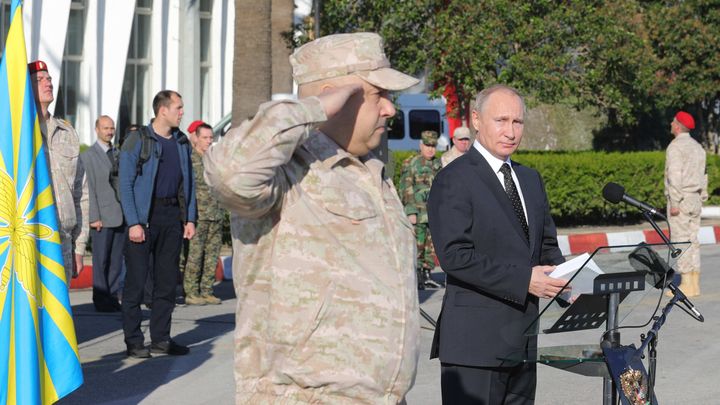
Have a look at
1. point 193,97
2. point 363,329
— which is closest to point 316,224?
point 363,329

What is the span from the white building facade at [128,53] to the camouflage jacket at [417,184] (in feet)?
31.7

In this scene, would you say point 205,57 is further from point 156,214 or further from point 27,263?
point 27,263

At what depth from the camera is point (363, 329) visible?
10.7ft

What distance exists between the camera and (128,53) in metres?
24.8

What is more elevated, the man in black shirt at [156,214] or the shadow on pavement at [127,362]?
the man in black shirt at [156,214]

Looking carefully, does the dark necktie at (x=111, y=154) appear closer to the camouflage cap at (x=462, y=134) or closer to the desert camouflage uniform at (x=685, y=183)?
the camouflage cap at (x=462, y=134)

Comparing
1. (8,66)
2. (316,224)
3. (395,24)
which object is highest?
(395,24)

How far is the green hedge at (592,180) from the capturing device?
21406mm

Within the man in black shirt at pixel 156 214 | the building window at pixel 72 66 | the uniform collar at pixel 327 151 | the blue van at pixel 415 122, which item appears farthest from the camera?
the blue van at pixel 415 122

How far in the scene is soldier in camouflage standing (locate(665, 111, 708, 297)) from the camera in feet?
40.5

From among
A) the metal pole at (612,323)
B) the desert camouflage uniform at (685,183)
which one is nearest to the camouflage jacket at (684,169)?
the desert camouflage uniform at (685,183)

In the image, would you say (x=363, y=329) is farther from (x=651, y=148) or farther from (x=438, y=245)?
(x=651, y=148)

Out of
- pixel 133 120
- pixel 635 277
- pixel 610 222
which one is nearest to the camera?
pixel 635 277

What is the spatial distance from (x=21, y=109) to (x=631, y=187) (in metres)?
17.5
